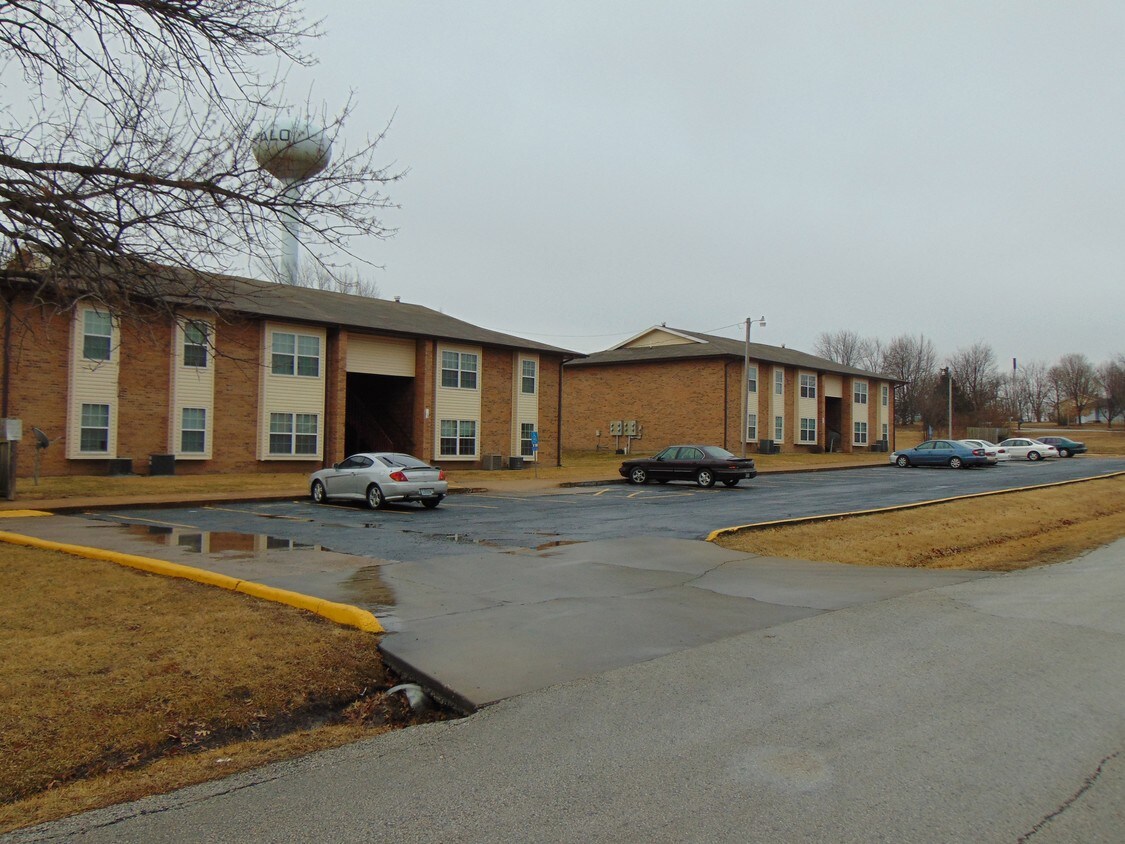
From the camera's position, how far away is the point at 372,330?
33062mm

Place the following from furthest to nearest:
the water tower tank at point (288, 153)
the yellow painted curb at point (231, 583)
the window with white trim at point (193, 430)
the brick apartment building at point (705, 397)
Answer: the brick apartment building at point (705, 397) < the window with white trim at point (193, 430) < the water tower tank at point (288, 153) < the yellow painted curb at point (231, 583)

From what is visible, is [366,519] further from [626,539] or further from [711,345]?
[711,345]

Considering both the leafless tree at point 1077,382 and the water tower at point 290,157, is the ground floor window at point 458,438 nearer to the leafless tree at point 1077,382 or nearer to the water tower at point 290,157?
the water tower at point 290,157

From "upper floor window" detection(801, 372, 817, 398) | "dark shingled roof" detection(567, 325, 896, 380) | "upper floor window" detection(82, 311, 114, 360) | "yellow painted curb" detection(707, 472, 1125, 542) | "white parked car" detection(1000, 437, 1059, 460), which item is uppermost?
"dark shingled roof" detection(567, 325, 896, 380)

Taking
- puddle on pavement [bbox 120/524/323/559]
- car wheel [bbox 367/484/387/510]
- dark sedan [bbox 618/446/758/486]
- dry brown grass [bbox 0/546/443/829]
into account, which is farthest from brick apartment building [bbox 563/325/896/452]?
dry brown grass [bbox 0/546/443/829]

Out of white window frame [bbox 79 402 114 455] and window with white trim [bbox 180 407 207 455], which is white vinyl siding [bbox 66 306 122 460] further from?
window with white trim [bbox 180 407 207 455]

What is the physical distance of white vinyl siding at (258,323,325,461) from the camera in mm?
30594

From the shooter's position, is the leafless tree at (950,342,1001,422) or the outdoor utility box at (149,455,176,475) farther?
the leafless tree at (950,342,1001,422)

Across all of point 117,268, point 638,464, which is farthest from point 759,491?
point 117,268

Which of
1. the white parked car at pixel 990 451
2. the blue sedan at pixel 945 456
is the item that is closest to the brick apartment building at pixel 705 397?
the blue sedan at pixel 945 456

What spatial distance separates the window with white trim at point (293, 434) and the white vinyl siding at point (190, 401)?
2328 mm

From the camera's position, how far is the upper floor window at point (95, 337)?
26359 mm

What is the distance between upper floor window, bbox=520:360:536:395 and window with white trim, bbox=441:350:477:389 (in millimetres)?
2799

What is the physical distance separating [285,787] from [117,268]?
818cm
